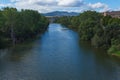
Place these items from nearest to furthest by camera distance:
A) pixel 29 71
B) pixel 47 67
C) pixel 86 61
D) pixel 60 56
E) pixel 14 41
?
pixel 29 71, pixel 47 67, pixel 86 61, pixel 60 56, pixel 14 41

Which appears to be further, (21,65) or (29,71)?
(21,65)

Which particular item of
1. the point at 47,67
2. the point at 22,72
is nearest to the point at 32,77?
the point at 22,72

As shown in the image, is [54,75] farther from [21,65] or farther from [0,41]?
[0,41]

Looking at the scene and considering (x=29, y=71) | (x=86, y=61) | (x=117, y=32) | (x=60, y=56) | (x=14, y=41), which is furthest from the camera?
(x=14, y=41)

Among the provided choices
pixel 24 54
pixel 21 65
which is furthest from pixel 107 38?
pixel 21 65

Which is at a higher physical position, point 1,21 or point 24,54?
point 1,21

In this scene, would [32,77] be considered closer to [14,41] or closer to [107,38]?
[107,38]
